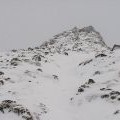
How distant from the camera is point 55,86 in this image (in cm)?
2650

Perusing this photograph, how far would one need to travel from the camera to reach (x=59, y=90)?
2550cm

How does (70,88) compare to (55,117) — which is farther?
(70,88)

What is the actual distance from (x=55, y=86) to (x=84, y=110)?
21.3 ft

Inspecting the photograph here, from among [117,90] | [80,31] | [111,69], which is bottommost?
[117,90]

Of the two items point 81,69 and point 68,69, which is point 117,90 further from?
point 68,69

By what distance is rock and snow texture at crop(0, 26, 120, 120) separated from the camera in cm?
1927

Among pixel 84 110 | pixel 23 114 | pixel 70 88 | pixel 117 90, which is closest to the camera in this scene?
pixel 23 114

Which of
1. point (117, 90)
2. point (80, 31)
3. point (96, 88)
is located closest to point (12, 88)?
point (96, 88)

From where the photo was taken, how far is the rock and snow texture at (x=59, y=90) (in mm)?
19266

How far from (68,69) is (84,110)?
1475cm

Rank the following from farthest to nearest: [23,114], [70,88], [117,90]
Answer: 1. [70,88]
2. [117,90]
3. [23,114]

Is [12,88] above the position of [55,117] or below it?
above

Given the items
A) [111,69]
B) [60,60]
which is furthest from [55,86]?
[60,60]

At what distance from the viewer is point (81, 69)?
108ft
